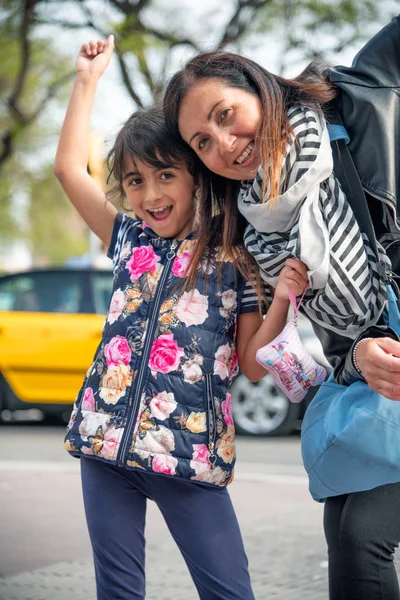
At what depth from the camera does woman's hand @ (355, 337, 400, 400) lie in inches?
76.9

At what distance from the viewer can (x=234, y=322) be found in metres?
2.48

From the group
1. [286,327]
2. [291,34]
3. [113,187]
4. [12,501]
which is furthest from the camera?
[291,34]

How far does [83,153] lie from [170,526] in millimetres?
1156

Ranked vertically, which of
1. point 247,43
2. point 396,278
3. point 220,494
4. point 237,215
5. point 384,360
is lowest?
point 220,494

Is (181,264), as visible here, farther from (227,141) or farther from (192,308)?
(227,141)

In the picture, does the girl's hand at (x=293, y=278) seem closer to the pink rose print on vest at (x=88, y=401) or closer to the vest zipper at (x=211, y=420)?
the vest zipper at (x=211, y=420)

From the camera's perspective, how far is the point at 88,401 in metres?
2.48

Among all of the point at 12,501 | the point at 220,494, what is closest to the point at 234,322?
the point at 220,494

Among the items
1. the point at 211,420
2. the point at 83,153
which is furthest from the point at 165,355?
the point at 83,153

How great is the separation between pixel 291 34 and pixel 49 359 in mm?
6068

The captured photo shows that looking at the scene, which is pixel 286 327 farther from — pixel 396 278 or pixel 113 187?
pixel 113 187

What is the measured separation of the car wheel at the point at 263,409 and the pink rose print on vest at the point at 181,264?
5929 mm

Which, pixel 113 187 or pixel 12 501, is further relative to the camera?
pixel 12 501

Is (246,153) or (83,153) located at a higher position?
(83,153)
